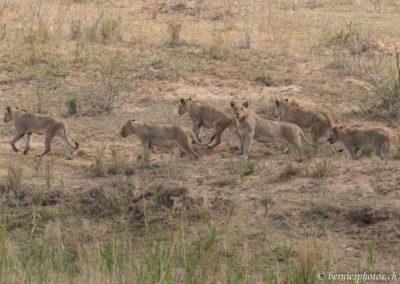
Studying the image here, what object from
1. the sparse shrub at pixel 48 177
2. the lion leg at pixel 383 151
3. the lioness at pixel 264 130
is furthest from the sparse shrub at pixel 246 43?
the sparse shrub at pixel 48 177

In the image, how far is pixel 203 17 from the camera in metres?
23.1

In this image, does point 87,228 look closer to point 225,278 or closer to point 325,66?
point 225,278

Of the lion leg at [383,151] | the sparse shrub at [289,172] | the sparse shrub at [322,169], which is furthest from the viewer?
the lion leg at [383,151]

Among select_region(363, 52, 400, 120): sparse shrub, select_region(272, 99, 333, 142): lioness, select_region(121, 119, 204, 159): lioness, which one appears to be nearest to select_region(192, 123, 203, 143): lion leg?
select_region(121, 119, 204, 159): lioness

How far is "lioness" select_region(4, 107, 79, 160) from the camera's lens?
1338 cm

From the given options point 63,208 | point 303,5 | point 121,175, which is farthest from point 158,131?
point 303,5

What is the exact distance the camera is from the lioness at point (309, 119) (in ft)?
46.6

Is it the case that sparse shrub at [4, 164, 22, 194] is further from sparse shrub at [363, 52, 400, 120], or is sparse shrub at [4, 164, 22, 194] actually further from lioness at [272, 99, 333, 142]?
sparse shrub at [363, 52, 400, 120]

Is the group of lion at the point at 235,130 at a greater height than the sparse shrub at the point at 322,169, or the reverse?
the sparse shrub at the point at 322,169

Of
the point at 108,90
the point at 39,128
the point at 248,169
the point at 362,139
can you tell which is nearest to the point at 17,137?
the point at 39,128

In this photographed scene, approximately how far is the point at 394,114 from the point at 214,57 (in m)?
4.57

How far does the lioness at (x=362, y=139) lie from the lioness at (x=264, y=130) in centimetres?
Result: 51

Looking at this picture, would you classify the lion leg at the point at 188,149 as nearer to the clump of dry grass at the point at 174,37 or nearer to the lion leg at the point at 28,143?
the lion leg at the point at 28,143

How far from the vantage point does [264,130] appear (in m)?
13.6
